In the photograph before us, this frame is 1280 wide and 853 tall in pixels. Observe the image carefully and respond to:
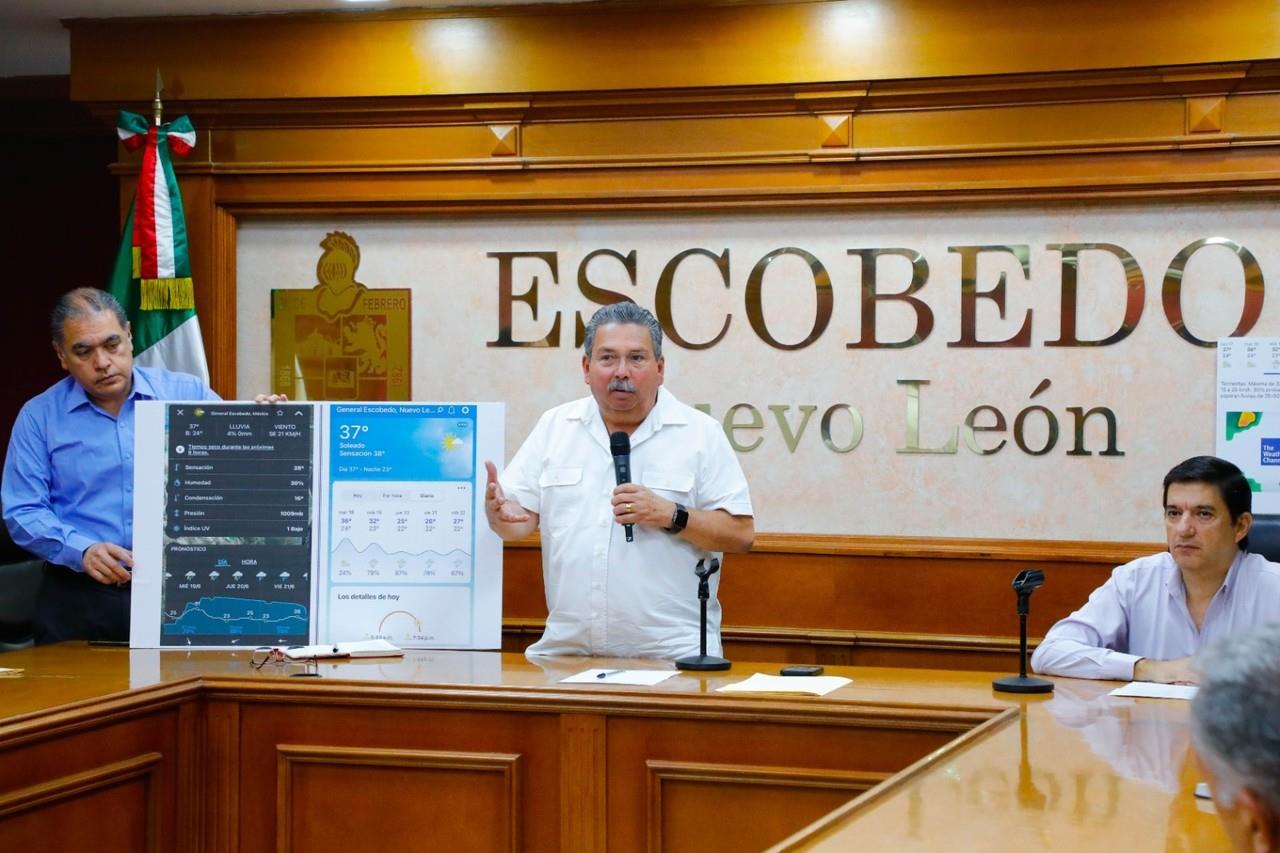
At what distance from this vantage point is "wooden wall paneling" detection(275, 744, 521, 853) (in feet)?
10.0

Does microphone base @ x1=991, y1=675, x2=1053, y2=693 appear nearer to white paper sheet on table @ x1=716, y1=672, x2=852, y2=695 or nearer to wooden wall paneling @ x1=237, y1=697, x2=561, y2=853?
white paper sheet on table @ x1=716, y1=672, x2=852, y2=695

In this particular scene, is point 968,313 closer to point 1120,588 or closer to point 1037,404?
point 1037,404

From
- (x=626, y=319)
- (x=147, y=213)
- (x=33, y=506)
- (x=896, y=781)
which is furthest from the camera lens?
(x=147, y=213)

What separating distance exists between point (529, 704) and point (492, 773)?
0.55 feet

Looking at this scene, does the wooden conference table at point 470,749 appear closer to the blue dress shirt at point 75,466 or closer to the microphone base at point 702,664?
the microphone base at point 702,664

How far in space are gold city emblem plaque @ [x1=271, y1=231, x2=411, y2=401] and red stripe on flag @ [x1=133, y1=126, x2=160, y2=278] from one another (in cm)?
45

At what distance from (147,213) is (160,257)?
156 mm

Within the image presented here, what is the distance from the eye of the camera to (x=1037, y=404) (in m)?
4.86

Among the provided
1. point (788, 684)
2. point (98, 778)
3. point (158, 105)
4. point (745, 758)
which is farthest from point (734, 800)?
point (158, 105)

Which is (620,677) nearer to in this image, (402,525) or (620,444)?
(620,444)

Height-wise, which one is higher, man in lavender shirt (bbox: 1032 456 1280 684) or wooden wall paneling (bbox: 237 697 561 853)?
man in lavender shirt (bbox: 1032 456 1280 684)

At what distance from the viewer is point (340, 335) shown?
210 inches

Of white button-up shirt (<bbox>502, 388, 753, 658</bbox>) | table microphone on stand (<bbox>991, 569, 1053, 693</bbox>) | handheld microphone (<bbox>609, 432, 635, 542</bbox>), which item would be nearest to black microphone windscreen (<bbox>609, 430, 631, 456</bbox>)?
handheld microphone (<bbox>609, 432, 635, 542</bbox>)

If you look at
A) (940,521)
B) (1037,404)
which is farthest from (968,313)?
(940,521)
